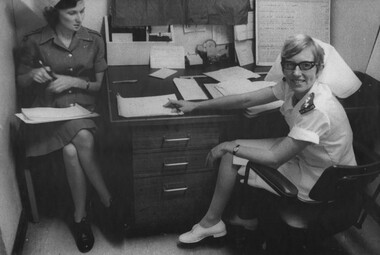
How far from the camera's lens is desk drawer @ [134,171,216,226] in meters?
1.80

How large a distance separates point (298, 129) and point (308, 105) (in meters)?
0.09

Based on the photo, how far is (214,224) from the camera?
72.6 inches

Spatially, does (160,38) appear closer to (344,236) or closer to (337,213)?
(337,213)

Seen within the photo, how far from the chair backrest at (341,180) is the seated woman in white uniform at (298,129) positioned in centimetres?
15

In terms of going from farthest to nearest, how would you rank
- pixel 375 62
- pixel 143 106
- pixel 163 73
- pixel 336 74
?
pixel 163 73
pixel 375 62
pixel 143 106
pixel 336 74

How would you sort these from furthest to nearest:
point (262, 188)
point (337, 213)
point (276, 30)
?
point (276, 30), point (262, 188), point (337, 213)

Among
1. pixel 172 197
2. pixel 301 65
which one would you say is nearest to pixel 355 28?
pixel 301 65

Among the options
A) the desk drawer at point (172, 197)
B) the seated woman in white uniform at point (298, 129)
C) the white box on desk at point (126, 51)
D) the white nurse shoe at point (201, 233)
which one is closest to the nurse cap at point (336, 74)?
the seated woman in white uniform at point (298, 129)

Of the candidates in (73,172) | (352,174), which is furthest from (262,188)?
(73,172)

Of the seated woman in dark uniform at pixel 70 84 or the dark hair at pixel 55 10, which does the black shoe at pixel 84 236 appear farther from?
the dark hair at pixel 55 10

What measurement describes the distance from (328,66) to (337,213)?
56cm

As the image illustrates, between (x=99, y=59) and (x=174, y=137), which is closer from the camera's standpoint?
(x=174, y=137)

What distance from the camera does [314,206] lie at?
1.51 metres

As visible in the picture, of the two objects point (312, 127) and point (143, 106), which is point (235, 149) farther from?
point (143, 106)
